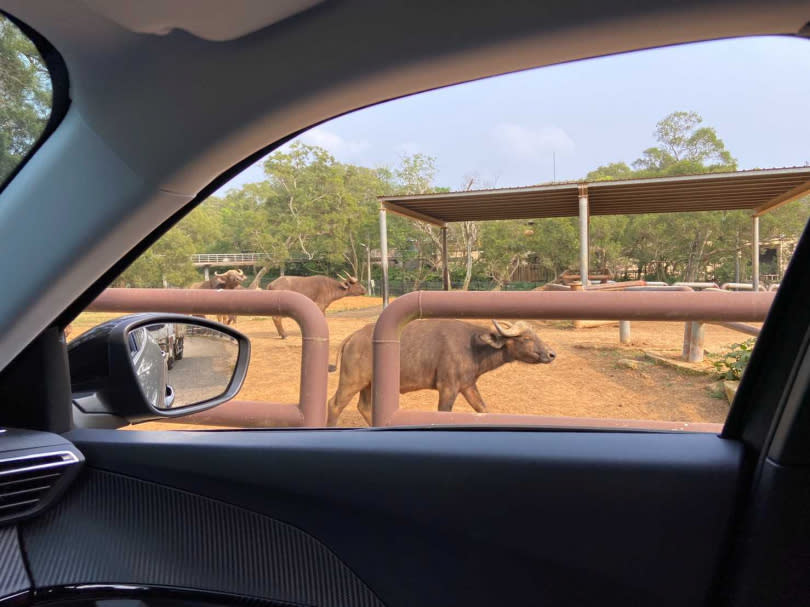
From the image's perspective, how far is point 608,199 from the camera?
38.3ft

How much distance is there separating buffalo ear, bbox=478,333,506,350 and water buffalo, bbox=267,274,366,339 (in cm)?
943

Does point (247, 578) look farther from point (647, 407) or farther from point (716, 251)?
point (716, 251)

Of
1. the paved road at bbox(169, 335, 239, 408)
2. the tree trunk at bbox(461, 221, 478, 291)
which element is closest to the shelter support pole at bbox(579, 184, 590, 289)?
the tree trunk at bbox(461, 221, 478, 291)

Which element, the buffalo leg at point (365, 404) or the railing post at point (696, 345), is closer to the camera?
the buffalo leg at point (365, 404)

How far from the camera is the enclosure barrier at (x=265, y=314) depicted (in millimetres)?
2711

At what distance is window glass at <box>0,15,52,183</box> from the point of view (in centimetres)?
97

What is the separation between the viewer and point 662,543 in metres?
1.17

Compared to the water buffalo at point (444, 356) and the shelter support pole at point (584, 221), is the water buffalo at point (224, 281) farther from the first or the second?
the water buffalo at point (444, 356)

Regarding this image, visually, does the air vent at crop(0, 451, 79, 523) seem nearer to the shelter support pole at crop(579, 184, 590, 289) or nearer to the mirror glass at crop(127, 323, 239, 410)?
the mirror glass at crop(127, 323, 239, 410)

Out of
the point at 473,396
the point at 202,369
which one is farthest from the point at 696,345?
the point at 202,369

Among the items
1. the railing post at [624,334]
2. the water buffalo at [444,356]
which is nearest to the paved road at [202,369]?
the water buffalo at [444,356]

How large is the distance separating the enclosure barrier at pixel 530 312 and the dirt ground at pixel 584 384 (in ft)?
9.05

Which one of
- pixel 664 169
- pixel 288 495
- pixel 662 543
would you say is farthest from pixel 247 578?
pixel 664 169

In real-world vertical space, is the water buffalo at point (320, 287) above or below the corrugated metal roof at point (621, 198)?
below
